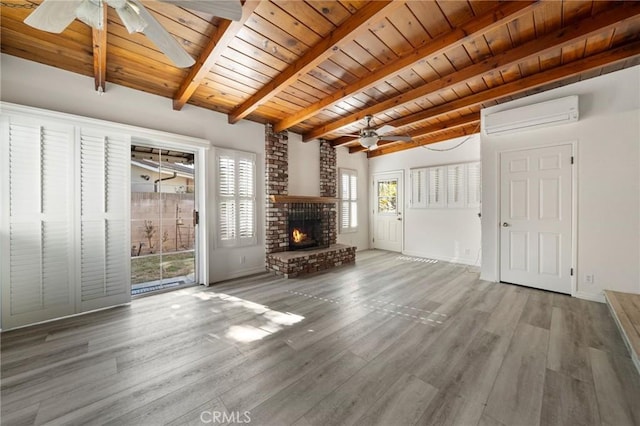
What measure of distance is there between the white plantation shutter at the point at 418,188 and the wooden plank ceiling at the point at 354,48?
2.40m

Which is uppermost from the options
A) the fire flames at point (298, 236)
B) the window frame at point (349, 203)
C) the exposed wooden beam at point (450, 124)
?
the exposed wooden beam at point (450, 124)

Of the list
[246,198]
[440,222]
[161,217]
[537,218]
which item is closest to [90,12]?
[161,217]

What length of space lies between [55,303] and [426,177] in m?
6.72

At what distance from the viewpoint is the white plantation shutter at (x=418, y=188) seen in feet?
19.9

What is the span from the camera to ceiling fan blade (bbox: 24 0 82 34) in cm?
148

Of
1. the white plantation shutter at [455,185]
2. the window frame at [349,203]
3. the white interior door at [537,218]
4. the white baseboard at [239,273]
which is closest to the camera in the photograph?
the white interior door at [537,218]

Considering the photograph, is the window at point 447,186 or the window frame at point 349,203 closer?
the window at point 447,186

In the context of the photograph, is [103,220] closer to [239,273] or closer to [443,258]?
[239,273]

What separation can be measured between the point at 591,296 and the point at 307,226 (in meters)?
4.56

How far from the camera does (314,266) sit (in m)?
4.80

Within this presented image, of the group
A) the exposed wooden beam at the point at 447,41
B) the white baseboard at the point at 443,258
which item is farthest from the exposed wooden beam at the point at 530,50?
the white baseboard at the point at 443,258

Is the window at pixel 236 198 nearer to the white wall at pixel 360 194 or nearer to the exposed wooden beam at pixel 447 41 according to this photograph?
the exposed wooden beam at pixel 447 41

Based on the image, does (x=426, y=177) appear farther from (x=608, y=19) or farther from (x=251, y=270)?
(x=251, y=270)

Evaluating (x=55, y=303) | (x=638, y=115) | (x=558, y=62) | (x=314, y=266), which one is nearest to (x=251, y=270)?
(x=314, y=266)
